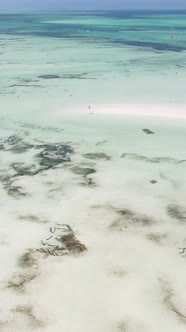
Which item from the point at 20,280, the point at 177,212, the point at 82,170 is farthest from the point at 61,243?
the point at 82,170

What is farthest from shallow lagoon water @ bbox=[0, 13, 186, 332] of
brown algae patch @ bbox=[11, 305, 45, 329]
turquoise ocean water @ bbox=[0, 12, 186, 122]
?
turquoise ocean water @ bbox=[0, 12, 186, 122]

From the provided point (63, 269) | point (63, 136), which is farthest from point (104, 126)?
point (63, 269)

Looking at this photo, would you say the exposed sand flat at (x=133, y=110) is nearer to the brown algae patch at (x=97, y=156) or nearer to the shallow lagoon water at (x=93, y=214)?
the shallow lagoon water at (x=93, y=214)

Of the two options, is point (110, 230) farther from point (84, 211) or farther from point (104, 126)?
point (104, 126)

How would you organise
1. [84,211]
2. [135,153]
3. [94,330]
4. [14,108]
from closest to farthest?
[94,330]
[84,211]
[135,153]
[14,108]

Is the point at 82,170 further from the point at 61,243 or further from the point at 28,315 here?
the point at 28,315

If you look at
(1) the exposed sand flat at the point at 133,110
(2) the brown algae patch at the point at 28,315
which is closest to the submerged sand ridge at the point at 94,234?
(2) the brown algae patch at the point at 28,315
